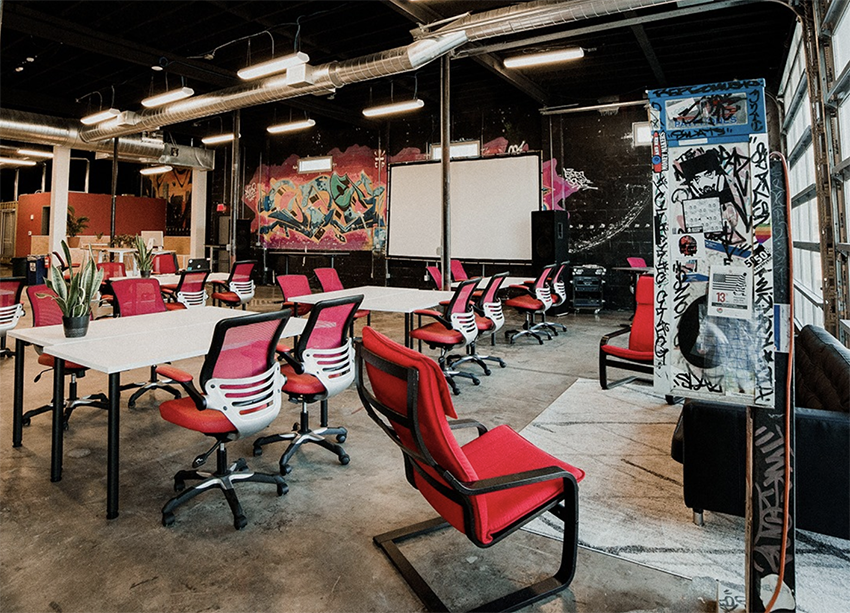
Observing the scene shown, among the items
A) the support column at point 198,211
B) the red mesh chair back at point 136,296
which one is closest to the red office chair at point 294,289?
the red mesh chair back at point 136,296

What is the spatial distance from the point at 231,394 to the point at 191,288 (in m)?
4.45

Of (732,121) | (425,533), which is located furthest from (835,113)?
(425,533)

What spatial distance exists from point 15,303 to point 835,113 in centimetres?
752

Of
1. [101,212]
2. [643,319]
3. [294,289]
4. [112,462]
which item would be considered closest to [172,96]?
[294,289]

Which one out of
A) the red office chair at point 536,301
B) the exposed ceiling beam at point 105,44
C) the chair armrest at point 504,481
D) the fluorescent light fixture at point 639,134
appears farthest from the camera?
the fluorescent light fixture at point 639,134

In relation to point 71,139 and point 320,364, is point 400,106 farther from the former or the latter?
point 71,139

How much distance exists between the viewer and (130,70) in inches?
364

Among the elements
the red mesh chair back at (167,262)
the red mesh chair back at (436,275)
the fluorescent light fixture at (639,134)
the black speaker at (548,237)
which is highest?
the fluorescent light fixture at (639,134)

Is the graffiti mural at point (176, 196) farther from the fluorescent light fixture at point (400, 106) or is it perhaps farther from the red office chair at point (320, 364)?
the red office chair at point (320, 364)

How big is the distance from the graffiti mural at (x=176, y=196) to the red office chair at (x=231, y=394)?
50.1ft

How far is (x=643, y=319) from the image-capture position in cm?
420

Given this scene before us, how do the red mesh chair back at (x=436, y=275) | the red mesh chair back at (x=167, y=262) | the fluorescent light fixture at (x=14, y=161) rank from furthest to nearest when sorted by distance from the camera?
1. the fluorescent light fixture at (x=14, y=161)
2. the red mesh chair back at (x=167, y=262)
3. the red mesh chair back at (x=436, y=275)

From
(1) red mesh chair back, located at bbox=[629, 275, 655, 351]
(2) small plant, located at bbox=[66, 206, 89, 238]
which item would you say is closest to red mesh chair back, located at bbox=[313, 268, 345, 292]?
(1) red mesh chair back, located at bbox=[629, 275, 655, 351]

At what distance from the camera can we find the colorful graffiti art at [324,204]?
12.4 metres
